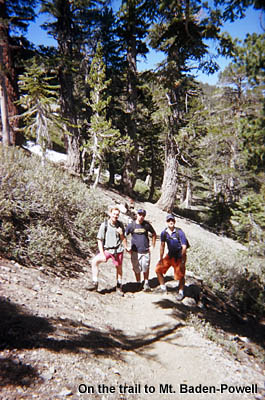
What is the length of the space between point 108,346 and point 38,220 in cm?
378

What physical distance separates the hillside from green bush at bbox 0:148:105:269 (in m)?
0.53

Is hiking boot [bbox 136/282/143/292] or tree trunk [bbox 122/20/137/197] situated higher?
tree trunk [bbox 122/20/137/197]

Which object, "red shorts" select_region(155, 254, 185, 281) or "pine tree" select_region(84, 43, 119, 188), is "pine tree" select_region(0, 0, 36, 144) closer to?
"pine tree" select_region(84, 43, 119, 188)

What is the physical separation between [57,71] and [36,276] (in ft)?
41.4

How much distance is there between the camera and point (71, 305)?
4.84 meters

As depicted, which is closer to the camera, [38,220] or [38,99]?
[38,220]

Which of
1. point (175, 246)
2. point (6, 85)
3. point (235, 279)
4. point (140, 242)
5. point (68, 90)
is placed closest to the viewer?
point (175, 246)

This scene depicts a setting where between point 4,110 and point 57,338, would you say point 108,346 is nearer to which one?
point 57,338

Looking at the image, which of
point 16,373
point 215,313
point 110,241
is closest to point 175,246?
point 110,241

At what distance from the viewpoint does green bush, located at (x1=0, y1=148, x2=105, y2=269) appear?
5.61 meters

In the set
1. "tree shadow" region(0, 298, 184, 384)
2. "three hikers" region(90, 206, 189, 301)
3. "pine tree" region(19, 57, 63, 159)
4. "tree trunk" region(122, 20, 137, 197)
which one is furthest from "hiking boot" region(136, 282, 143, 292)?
"tree trunk" region(122, 20, 137, 197)

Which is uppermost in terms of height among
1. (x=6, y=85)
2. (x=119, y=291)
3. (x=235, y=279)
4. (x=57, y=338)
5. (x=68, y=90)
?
(x=68, y=90)

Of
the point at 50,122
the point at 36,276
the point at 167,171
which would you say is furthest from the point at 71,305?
the point at 167,171

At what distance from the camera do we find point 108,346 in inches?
155
